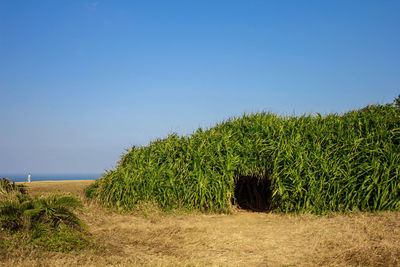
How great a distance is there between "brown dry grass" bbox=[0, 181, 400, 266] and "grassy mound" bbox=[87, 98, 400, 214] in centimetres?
51

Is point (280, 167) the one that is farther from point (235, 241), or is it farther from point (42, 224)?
point (42, 224)

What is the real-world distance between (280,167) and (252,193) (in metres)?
1.91

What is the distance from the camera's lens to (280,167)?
27.2 ft

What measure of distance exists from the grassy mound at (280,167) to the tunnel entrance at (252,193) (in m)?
0.05

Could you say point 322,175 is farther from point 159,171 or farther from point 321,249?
point 159,171

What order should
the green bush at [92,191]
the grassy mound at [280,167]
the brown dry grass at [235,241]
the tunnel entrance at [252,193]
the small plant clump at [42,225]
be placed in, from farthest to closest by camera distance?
the green bush at [92,191] < the tunnel entrance at [252,193] < the grassy mound at [280,167] < the small plant clump at [42,225] < the brown dry grass at [235,241]

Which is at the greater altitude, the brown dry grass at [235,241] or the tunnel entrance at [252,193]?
the tunnel entrance at [252,193]

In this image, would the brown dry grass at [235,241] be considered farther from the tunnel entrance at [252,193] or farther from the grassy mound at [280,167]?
the tunnel entrance at [252,193]

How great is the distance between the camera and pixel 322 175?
7.91 m

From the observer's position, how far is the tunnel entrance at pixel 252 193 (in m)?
9.51

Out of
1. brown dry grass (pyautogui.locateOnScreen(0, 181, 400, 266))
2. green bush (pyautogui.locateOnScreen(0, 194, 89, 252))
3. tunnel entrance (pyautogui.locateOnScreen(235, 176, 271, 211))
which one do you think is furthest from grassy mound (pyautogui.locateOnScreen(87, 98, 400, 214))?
green bush (pyautogui.locateOnScreen(0, 194, 89, 252))

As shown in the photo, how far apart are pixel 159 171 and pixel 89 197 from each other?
2796 millimetres

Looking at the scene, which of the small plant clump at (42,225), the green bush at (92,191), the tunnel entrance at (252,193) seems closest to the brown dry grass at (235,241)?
the small plant clump at (42,225)

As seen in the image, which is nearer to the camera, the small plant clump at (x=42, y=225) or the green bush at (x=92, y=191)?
the small plant clump at (x=42, y=225)
